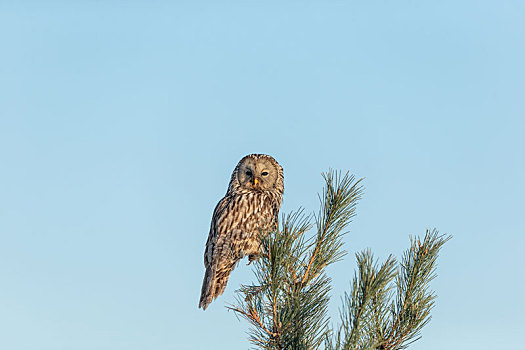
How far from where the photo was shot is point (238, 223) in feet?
29.7

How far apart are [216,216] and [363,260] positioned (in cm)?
512

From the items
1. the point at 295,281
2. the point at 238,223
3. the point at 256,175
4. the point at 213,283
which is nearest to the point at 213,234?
the point at 238,223

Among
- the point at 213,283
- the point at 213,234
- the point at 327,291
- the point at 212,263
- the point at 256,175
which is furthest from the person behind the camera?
the point at 256,175

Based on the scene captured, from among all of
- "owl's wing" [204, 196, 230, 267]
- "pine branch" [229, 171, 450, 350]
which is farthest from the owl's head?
"pine branch" [229, 171, 450, 350]

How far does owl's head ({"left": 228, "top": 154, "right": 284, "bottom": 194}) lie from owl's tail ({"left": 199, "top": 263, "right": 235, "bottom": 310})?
1464 mm

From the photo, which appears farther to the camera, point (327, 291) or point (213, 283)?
point (213, 283)

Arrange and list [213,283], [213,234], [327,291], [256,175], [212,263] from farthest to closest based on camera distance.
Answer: [256,175]
[213,234]
[212,263]
[213,283]
[327,291]

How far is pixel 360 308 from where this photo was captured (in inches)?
174

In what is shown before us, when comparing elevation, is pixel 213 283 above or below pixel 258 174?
below

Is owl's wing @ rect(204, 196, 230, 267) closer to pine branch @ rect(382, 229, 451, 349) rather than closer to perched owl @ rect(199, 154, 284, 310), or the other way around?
perched owl @ rect(199, 154, 284, 310)

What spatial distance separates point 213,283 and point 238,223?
952 mm

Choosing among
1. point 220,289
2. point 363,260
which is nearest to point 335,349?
point 363,260

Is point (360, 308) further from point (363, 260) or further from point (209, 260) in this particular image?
point (209, 260)

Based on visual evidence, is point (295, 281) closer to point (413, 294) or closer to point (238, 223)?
point (413, 294)
